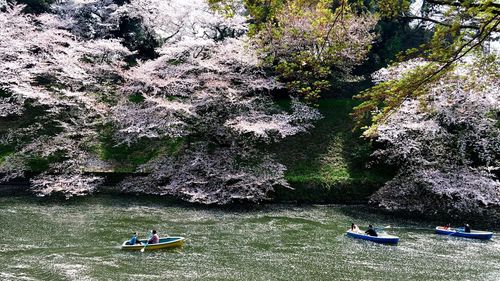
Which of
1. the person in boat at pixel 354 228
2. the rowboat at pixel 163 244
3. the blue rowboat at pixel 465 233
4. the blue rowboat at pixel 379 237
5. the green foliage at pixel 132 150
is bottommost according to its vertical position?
the rowboat at pixel 163 244

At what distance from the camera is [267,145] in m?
26.6

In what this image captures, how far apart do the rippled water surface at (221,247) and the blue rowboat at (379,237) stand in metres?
0.31

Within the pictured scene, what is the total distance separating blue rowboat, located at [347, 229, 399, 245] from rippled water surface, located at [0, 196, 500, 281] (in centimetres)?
31

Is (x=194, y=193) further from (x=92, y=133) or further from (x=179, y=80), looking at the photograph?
(x=92, y=133)

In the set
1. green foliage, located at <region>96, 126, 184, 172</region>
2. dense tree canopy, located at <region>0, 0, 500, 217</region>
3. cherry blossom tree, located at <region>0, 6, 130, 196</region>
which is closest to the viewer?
dense tree canopy, located at <region>0, 0, 500, 217</region>

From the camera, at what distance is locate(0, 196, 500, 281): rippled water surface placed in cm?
1166

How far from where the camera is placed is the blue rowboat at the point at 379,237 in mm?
15086

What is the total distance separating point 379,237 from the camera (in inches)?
603

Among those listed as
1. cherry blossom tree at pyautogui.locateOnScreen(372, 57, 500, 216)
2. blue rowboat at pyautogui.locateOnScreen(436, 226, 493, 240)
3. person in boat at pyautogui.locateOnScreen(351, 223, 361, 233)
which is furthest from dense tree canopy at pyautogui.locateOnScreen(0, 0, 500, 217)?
person in boat at pyautogui.locateOnScreen(351, 223, 361, 233)

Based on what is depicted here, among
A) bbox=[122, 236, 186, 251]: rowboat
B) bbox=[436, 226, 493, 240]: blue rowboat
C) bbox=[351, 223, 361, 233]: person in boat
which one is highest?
bbox=[436, 226, 493, 240]: blue rowboat

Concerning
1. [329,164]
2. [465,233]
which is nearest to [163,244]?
[465,233]

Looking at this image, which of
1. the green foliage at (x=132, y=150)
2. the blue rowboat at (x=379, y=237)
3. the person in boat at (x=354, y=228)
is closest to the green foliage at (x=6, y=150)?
the green foliage at (x=132, y=150)

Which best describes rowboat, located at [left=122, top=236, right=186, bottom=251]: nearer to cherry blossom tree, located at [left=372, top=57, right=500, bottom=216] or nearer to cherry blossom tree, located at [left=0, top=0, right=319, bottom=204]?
cherry blossom tree, located at [left=0, top=0, right=319, bottom=204]

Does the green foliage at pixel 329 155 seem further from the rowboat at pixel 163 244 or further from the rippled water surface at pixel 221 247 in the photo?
the rowboat at pixel 163 244
